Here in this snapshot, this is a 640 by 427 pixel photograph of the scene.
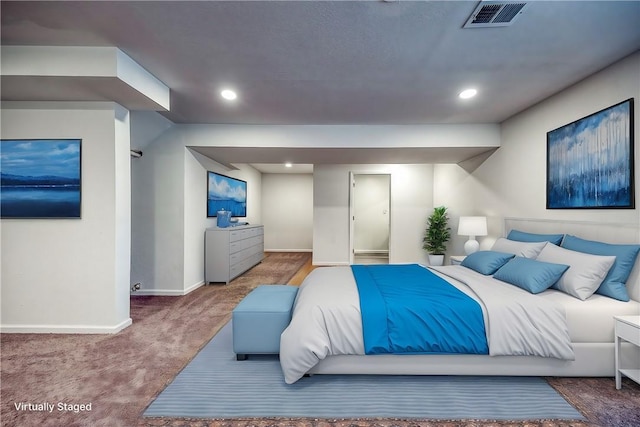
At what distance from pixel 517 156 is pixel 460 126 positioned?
2.76 ft

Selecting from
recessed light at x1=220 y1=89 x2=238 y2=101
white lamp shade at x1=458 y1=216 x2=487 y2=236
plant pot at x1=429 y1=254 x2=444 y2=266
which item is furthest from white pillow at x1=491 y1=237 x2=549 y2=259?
recessed light at x1=220 y1=89 x2=238 y2=101

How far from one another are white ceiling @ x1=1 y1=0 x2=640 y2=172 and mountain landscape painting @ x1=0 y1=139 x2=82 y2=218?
49 cm

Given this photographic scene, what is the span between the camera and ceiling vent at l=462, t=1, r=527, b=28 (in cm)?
175

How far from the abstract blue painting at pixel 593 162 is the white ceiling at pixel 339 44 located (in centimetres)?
47

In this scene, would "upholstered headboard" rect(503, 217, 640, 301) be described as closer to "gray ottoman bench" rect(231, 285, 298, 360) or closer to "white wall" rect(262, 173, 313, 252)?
"gray ottoman bench" rect(231, 285, 298, 360)

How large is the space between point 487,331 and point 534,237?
5.52 feet

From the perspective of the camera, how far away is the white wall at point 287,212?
882cm

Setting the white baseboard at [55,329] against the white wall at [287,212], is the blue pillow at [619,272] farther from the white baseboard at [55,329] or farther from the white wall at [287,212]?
the white wall at [287,212]

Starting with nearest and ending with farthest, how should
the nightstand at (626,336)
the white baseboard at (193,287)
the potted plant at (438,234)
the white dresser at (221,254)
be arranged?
the nightstand at (626,336) → the white baseboard at (193,287) → the white dresser at (221,254) → the potted plant at (438,234)

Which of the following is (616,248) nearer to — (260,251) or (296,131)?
(296,131)

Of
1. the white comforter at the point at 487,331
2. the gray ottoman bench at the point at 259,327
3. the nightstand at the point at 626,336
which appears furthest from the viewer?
the gray ottoman bench at the point at 259,327

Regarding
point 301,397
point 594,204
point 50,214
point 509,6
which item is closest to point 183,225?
point 50,214

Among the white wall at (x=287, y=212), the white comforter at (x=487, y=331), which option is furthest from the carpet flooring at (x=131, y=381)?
the white wall at (x=287, y=212)

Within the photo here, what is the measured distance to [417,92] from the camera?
9.94 ft
